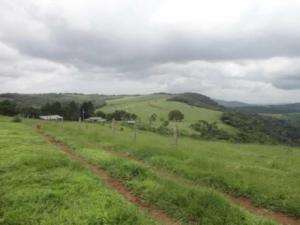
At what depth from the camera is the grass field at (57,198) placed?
433 inches

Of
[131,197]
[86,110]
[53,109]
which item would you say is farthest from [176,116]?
[131,197]

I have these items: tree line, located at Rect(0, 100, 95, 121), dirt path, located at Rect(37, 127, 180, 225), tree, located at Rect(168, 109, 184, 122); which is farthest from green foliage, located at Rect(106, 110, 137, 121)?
dirt path, located at Rect(37, 127, 180, 225)

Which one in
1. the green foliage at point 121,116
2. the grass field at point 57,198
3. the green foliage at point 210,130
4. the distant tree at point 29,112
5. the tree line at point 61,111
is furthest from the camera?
the green foliage at point 121,116

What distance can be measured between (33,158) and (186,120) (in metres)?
113

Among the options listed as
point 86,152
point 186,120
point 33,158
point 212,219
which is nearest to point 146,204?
point 212,219

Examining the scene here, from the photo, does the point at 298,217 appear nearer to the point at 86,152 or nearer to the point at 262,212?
the point at 262,212

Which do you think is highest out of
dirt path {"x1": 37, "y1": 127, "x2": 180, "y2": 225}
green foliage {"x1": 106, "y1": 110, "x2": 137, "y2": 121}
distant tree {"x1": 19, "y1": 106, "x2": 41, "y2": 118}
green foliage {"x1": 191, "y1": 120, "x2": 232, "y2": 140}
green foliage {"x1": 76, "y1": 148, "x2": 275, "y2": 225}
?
green foliage {"x1": 76, "y1": 148, "x2": 275, "y2": 225}

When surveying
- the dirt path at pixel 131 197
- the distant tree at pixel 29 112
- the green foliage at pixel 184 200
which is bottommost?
the distant tree at pixel 29 112

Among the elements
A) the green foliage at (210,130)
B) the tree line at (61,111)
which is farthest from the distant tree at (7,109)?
the green foliage at (210,130)

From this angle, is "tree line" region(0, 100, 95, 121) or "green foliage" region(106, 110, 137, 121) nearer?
"tree line" region(0, 100, 95, 121)

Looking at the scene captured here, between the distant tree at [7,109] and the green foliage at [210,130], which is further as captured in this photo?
the distant tree at [7,109]

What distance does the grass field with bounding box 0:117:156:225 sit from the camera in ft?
36.1

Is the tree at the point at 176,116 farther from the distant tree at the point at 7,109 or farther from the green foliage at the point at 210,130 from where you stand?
the distant tree at the point at 7,109

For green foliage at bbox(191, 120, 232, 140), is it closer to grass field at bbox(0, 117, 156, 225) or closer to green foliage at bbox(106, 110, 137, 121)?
green foliage at bbox(106, 110, 137, 121)
